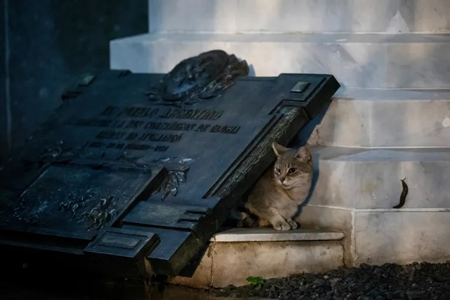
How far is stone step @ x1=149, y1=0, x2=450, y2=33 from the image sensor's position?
7.07 metres

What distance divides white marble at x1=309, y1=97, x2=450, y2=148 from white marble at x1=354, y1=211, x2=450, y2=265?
569mm

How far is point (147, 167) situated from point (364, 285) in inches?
64.6

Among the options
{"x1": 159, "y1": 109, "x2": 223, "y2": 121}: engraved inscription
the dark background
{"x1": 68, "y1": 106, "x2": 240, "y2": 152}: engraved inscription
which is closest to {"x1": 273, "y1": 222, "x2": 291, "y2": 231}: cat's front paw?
{"x1": 68, "y1": 106, "x2": 240, "y2": 152}: engraved inscription

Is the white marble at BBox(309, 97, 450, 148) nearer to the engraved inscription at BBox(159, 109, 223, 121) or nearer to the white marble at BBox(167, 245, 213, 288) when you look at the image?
the engraved inscription at BBox(159, 109, 223, 121)

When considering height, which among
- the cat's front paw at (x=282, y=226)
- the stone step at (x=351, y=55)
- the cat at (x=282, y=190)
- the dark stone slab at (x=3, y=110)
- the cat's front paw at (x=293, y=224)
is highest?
the stone step at (x=351, y=55)

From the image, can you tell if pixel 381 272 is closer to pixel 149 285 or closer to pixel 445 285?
pixel 445 285

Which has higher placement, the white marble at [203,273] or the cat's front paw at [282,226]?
the cat's front paw at [282,226]

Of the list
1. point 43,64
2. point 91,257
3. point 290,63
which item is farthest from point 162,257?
point 43,64

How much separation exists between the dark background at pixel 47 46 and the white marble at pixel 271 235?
3.99 meters

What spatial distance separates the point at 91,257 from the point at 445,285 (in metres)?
2.18

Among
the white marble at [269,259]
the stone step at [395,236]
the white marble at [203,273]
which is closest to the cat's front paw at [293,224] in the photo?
the white marble at [269,259]

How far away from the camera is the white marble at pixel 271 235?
244 inches

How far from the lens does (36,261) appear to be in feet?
21.0

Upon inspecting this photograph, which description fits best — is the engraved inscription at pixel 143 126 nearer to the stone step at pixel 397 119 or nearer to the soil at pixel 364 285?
the stone step at pixel 397 119
